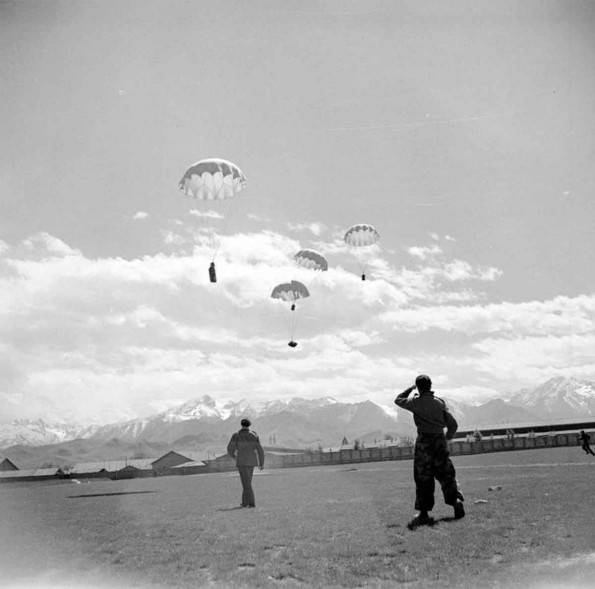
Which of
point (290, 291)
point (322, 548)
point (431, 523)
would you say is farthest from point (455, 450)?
point (322, 548)

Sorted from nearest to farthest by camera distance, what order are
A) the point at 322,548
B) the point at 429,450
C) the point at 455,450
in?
the point at 322,548
the point at 429,450
the point at 455,450

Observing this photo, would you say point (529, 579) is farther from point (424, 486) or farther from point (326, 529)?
point (326, 529)

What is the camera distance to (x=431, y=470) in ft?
34.0

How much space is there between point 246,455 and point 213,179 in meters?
9.77

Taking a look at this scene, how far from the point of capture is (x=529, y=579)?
707cm

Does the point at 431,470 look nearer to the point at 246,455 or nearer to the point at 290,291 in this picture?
the point at 246,455

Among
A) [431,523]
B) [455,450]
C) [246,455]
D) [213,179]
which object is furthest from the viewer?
[455,450]

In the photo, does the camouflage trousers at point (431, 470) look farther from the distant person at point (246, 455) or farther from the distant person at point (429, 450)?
the distant person at point (246, 455)

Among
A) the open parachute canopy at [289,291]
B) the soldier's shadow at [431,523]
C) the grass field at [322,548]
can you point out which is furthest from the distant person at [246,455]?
the open parachute canopy at [289,291]

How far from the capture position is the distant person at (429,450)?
10336 millimetres

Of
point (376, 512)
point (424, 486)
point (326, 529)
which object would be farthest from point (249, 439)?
point (424, 486)

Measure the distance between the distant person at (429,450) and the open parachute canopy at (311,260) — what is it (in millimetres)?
20261

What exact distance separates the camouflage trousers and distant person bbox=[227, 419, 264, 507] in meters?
6.18

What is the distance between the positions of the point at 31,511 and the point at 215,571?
13096 mm
